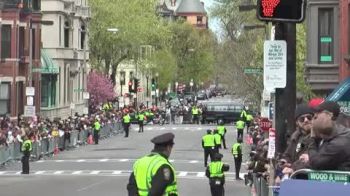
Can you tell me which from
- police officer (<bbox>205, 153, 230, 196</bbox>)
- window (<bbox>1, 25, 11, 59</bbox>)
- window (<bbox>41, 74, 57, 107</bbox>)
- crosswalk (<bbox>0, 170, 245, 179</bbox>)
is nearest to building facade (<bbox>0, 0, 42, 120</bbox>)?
window (<bbox>1, 25, 11, 59</bbox>)

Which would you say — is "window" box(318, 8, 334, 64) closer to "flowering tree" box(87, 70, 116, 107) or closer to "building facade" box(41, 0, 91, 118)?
"building facade" box(41, 0, 91, 118)

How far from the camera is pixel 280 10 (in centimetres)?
1034

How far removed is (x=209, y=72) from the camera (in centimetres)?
13962

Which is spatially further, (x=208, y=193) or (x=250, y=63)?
(x=250, y=63)

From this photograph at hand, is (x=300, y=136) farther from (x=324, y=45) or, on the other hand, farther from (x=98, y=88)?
(x=98, y=88)

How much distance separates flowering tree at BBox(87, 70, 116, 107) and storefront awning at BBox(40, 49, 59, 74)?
14293 mm

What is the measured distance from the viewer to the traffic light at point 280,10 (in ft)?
33.8

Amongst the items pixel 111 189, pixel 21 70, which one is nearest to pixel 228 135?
pixel 21 70

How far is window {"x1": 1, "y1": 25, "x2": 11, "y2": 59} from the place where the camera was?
57.4 metres

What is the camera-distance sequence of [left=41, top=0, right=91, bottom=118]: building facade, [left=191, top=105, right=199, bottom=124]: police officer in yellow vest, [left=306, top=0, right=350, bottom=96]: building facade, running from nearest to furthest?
1. [left=306, top=0, right=350, bottom=96]: building facade
2. [left=41, top=0, right=91, bottom=118]: building facade
3. [left=191, top=105, right=199, bottom=124]: police officer in yellow vest

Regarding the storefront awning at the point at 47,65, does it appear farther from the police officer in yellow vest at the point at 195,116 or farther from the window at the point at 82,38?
the police officer in yellow vest at the point at 195,116

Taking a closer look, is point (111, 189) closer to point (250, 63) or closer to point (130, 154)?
point (130, 154)

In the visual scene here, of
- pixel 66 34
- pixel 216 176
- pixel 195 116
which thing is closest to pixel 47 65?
pixel 66 34

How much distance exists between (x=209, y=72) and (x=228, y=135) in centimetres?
7632
